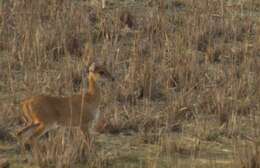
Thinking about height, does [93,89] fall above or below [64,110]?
above

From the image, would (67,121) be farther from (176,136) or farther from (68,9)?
(68,9)

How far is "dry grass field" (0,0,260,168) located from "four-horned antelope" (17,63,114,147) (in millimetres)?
132

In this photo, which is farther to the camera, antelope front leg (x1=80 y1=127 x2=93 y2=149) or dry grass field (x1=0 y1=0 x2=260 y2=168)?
dry grass field (x1=0 y1=0 x2=260 y2=168)

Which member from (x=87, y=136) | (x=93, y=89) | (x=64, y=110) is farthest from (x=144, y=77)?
(x=87, y=136)

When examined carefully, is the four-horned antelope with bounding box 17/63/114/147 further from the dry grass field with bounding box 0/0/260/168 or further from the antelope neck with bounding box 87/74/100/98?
the dry grass field with bounding box 0/0/260/168

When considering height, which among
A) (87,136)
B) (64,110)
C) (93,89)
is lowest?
(87,136)

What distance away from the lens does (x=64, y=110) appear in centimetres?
Result: 695

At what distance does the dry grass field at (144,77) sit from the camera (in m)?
6.83

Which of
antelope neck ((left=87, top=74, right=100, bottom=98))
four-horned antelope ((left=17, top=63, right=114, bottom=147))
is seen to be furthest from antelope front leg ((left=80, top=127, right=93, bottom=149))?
antelope neck ((left=87, top=74, right=100, bottom=98))

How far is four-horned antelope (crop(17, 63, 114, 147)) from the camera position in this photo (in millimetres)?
6766

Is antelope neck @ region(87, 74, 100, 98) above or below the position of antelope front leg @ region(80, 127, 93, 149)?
above

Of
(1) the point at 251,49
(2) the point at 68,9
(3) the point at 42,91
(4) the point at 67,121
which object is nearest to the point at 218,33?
(1) the point at 251,49

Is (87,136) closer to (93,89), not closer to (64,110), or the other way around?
(64,110)

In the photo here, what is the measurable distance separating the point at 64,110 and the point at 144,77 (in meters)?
1.84
